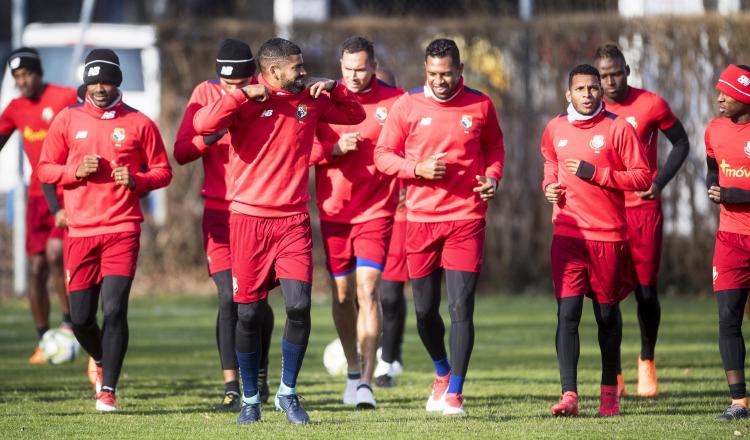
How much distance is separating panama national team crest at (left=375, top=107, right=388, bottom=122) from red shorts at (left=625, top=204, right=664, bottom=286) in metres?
2.11

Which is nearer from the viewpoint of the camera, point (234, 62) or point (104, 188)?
point (234, 62)

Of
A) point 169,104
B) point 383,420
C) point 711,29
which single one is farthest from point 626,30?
point 383,420

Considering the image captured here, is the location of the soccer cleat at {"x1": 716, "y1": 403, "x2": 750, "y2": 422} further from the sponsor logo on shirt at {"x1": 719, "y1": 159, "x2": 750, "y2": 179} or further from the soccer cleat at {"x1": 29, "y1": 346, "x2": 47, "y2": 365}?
the soccer cleat at {"x1": 29, "y1": 346, "x2": 47, "y2": 365}

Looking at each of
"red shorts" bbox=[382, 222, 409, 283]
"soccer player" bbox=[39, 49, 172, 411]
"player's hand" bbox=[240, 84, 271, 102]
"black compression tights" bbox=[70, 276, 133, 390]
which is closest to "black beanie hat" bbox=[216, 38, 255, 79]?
"player's hand" bbox=[240, 84, 271, 102]

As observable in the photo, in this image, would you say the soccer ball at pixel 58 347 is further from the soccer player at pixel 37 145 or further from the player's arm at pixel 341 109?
the player's arm at pixel 341 109

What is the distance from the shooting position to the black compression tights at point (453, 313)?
31.0 ft

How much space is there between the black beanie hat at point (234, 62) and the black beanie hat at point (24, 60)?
12.5 ft

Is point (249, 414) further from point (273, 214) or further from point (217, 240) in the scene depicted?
point (217, 240)

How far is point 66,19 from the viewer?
114 feet

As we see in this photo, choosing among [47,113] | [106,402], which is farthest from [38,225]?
[106,402]

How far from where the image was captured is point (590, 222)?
30.7 feet

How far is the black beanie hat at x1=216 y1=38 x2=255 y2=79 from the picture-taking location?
30.7ft

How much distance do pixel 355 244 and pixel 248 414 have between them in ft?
6.29

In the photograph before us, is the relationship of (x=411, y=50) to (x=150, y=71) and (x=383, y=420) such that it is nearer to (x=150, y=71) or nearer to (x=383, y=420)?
(x=150, y=71)
